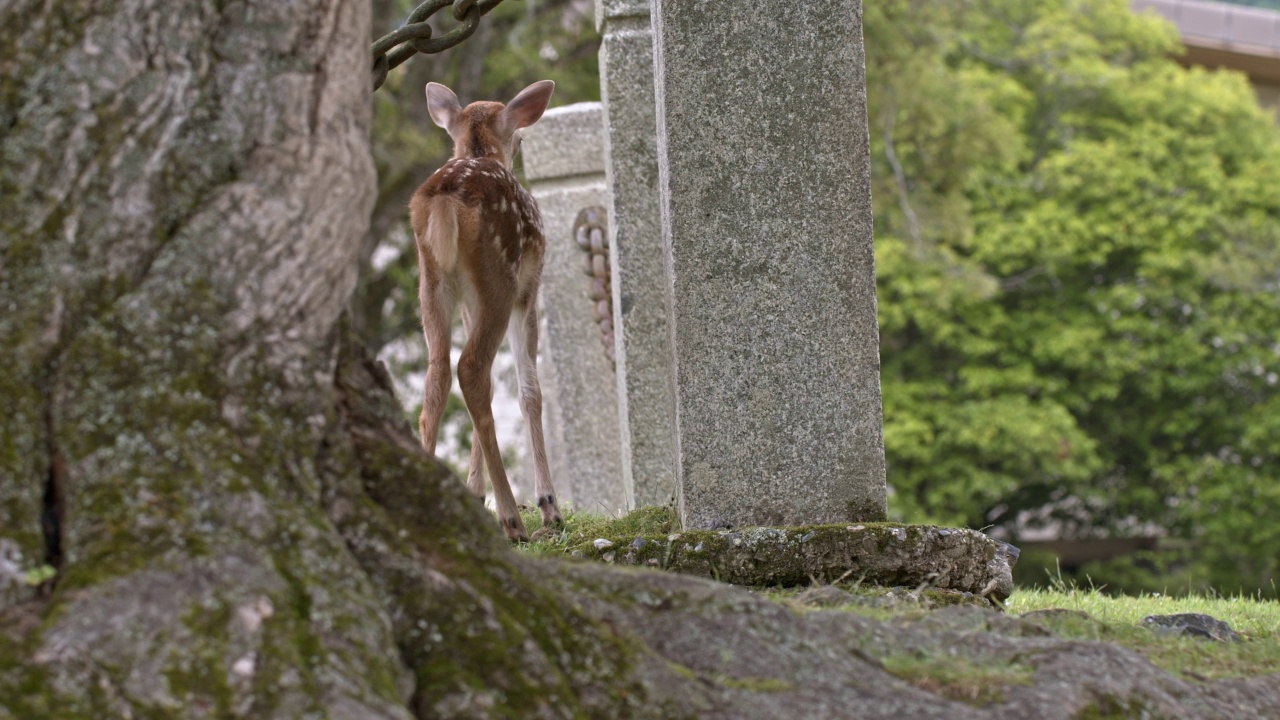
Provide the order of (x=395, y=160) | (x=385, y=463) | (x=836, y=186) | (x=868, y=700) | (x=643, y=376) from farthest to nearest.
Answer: (x=395, y=160) < (x=643, y=376) < (x=836, y=186) < (x=385, y=463) < (x=868, y=700)

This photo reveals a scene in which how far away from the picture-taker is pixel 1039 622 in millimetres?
4082

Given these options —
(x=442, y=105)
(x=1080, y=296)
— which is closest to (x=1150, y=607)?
(x=442, y=105)

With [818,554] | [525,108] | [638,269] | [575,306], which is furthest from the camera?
[575,306]

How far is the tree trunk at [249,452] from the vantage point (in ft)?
9.23

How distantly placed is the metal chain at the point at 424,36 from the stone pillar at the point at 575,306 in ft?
14.3

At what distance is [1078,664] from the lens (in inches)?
132

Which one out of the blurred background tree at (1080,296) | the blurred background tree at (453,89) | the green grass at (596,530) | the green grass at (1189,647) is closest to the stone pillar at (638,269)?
the green grass at (596,530)

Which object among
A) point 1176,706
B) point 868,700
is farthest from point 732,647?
point 1176,706

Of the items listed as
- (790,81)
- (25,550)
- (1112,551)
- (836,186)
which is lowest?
(1112,551)

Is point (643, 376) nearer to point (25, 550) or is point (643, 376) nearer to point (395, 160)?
point (25, 550)

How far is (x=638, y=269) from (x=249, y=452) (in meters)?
4.38

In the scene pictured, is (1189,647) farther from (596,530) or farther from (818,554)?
(596,530)

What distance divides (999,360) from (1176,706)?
22331 mm

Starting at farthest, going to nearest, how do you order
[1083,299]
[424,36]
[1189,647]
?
1. [1083,299]
2. [424,36]
3. [1189,647]
